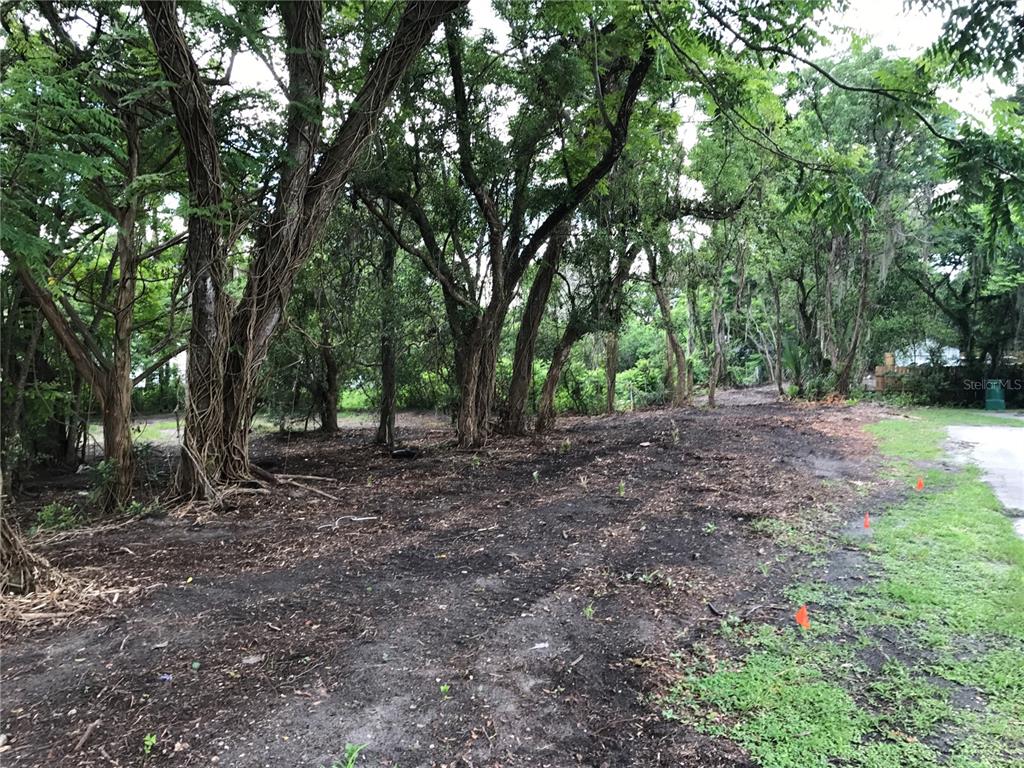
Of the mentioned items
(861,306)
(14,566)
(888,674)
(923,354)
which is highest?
(861,306)

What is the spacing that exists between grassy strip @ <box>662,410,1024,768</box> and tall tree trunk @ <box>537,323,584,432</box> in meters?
5.90

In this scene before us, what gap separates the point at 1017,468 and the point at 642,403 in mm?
9681

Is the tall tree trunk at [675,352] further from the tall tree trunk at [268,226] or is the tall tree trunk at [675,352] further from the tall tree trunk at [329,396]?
the tall tree trunk at [268,226]

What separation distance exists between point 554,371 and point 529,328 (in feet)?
3.00

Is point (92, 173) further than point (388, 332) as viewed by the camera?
No

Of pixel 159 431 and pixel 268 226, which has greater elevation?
pixel 268 226

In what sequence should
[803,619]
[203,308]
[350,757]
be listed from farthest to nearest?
[203,308]
[803,619]
[350,757]

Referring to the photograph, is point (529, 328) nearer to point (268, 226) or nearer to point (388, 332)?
point (388, 332)

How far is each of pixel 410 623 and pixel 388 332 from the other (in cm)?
591

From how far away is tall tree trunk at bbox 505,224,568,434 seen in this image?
29.5 feet

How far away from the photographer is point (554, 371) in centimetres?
983

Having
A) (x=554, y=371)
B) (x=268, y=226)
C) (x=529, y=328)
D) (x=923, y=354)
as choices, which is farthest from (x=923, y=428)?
(x=268, y=226)

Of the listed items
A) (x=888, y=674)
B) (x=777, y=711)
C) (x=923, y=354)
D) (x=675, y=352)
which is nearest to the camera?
(x=777, y=711)

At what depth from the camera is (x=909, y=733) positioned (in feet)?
7.63
